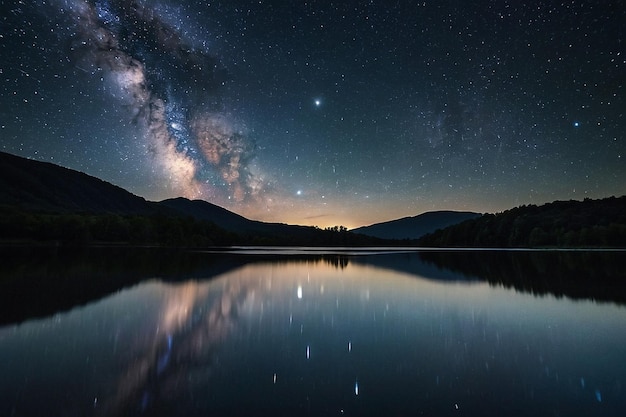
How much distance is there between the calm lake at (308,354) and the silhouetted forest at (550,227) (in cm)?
10934

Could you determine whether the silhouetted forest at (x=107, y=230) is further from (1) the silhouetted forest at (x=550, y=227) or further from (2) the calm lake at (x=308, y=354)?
(2) the calm lake at (x=308, y=354)

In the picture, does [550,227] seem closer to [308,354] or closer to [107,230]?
[308,354]

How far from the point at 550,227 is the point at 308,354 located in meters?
139

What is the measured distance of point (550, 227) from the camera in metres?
123

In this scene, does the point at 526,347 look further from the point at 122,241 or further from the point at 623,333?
the point at 122,241

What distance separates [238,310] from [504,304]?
37.9 ft

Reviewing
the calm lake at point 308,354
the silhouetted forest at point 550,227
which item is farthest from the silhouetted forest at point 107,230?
the calm lake at point 308,354

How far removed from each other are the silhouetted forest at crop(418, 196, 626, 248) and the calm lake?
109 m

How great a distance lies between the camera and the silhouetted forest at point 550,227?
105 meters

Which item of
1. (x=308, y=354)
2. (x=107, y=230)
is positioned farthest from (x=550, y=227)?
(x=107, y=230)

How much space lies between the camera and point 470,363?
8.61 metres

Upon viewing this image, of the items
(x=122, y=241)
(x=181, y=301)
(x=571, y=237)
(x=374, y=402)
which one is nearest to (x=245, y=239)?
(x=122, y=241)

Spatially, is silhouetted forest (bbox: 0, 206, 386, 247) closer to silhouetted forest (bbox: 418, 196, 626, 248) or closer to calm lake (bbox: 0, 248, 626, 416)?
silhouetted forest (bbox: 418, 196, 626, 248)

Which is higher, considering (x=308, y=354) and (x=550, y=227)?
(x=550, y=227)
